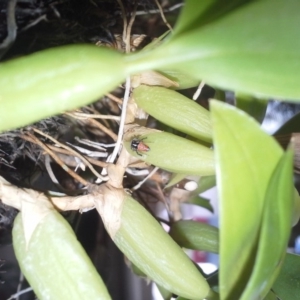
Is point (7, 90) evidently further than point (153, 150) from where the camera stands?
No

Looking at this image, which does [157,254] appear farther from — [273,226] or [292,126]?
[292,126]

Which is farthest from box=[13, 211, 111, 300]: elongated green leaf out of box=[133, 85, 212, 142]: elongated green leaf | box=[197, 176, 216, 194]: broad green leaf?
box=[197, 176, 216, 194]: broad green leaf

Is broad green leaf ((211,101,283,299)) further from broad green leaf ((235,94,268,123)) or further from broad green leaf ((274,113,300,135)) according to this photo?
broad green leaf ((274,113,300,135))

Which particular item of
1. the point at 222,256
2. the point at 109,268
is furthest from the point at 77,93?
the point at 109,268

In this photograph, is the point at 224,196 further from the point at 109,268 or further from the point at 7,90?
the point at 109,268

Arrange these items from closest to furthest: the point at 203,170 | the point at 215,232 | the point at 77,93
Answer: the point at 77,93 < the point at 203,170 < the point at 215,232

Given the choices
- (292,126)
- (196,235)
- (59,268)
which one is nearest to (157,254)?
(59,268)

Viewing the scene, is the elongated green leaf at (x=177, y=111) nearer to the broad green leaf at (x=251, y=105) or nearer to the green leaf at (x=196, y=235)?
the broad green leaf at (x=251, y=105)
